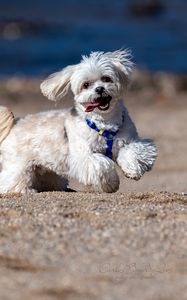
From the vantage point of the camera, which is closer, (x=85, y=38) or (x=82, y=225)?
(x=82, y=225)

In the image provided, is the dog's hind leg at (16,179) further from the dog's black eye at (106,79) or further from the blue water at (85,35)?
the blue water at (85,35)

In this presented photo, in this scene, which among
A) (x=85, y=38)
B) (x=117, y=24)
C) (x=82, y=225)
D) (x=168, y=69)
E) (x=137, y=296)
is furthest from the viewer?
(x=117, y=24)

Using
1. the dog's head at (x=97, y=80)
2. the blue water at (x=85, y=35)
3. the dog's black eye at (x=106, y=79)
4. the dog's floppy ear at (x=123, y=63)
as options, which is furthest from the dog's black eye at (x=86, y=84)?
the blue water at (x=85, y=35)

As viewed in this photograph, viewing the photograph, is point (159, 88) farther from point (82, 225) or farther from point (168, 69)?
point (82, 225)

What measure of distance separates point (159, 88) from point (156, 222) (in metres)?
12.6

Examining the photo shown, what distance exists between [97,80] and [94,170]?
31.4 inches

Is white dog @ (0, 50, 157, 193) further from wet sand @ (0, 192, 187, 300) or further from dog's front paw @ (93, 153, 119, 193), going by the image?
wet sand @ (0, 192, 187, 300)

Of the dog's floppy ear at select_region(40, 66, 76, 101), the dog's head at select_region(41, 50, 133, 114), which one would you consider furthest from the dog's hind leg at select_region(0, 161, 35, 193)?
the dog's head at select_region(41, 50, 133, 114)

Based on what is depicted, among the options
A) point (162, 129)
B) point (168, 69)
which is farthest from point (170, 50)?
point (162, 129)

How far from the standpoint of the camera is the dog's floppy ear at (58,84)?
302 inches

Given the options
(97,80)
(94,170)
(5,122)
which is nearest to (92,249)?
(94,170)

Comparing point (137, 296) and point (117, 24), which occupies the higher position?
point (117, 24)

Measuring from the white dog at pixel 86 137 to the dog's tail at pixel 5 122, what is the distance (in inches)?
5.4

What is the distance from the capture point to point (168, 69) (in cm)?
2144
